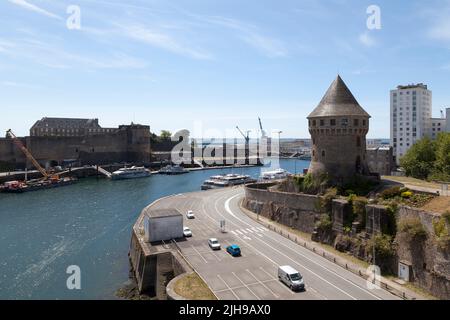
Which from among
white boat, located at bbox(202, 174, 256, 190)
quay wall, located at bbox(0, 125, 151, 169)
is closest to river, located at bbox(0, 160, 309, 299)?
white boat, located at bbox(202, 174, 256, 190)

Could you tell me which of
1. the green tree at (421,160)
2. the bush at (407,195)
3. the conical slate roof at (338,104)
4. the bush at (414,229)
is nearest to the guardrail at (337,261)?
the bush at (414,229)

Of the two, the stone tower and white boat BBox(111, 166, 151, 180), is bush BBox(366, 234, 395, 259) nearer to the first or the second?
the stone tower

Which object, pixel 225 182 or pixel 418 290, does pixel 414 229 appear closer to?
pixel 418 290

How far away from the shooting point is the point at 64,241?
54312 millimetres

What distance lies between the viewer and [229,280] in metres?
30.8

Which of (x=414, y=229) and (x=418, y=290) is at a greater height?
(x=414, y=229)

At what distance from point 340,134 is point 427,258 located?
920 inches

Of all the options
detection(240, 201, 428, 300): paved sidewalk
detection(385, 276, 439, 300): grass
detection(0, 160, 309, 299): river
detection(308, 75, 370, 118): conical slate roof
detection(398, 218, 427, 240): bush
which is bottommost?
detection(0, 160, 309, 299): river

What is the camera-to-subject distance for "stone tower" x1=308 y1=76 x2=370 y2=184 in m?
49.8

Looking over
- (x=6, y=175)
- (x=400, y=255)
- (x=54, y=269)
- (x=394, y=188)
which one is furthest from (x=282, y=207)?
(x=6, y=175)

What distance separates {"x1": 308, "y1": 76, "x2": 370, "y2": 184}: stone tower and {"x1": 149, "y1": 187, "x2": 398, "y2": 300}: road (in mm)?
13720

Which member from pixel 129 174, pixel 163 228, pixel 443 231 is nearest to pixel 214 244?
pixel 163 228

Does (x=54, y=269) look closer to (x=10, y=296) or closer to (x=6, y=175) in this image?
(x=10, y=296)
